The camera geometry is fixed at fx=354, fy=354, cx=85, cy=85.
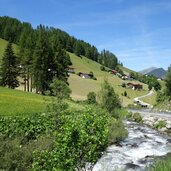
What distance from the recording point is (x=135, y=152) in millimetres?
36750

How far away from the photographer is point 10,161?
2261 cm

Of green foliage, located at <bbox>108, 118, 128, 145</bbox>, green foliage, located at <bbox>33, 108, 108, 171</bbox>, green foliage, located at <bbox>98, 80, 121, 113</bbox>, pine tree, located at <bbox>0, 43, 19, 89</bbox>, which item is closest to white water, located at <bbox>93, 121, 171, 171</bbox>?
green foliage, located at <bbox>108, 118, 128, 145</bbox>

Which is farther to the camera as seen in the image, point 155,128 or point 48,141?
point 155,128

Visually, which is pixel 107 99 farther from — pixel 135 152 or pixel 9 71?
pixel 9 71

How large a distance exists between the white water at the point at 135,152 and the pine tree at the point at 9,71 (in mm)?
36341

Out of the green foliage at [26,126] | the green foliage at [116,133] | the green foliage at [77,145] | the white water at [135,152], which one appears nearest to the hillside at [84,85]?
the white water at [135,152]

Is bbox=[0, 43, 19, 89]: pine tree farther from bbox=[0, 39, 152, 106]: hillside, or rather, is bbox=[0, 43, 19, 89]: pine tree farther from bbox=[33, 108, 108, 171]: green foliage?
bbox=[33, 108, 108, 171]: green foliage

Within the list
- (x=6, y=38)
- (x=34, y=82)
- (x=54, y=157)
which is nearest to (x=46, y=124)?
(x=54, y=157)

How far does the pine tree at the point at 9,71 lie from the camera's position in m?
77.7

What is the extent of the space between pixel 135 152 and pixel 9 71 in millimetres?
47901

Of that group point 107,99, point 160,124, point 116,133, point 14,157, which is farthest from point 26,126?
point 160,124

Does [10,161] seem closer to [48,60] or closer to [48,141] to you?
[48,141]

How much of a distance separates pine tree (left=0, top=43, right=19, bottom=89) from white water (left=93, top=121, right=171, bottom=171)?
3634cm

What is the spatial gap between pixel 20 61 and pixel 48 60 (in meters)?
9.89
